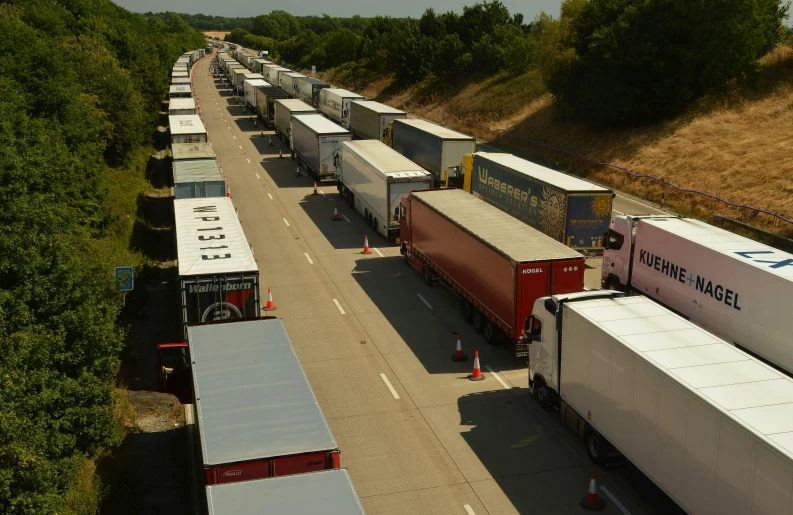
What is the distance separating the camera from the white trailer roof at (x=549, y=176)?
29.8 metres

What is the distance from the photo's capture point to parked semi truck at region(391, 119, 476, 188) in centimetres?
4097

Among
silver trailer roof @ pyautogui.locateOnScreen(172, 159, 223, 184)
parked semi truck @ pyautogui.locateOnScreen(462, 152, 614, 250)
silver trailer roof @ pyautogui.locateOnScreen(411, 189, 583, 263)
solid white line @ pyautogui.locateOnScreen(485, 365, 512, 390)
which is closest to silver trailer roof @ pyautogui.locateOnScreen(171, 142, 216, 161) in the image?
silver trailer roof @ pyautogui.locateOnScreen(172, 159, 223, 184)

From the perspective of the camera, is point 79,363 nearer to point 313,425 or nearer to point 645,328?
point 313,425

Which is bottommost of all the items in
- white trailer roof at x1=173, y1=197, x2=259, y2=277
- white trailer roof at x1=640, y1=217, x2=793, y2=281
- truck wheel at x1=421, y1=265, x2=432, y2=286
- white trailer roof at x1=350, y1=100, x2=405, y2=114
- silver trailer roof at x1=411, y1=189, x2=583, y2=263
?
truck wheel at x1=421, y1=265, x2=432, y2=286

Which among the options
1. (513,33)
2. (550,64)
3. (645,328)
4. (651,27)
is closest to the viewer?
(645,328)

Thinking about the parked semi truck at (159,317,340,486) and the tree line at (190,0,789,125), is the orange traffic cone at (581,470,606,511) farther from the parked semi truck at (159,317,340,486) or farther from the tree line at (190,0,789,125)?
the tree line at (190,0,789,125)

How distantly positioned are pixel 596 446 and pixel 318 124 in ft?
116

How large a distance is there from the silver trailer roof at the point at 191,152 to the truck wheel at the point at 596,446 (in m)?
25.8

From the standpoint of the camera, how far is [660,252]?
24.0m

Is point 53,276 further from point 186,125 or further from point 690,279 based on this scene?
point 186,125

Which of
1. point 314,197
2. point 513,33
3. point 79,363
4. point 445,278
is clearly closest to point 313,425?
point 79,363

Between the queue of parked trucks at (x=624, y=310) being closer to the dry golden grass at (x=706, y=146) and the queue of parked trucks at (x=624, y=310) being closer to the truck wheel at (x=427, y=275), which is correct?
the truck wheel at (x=427, y=275)

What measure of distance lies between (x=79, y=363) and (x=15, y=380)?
363 cm

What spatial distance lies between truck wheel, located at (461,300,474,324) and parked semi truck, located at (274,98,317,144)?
33034 millimetres
